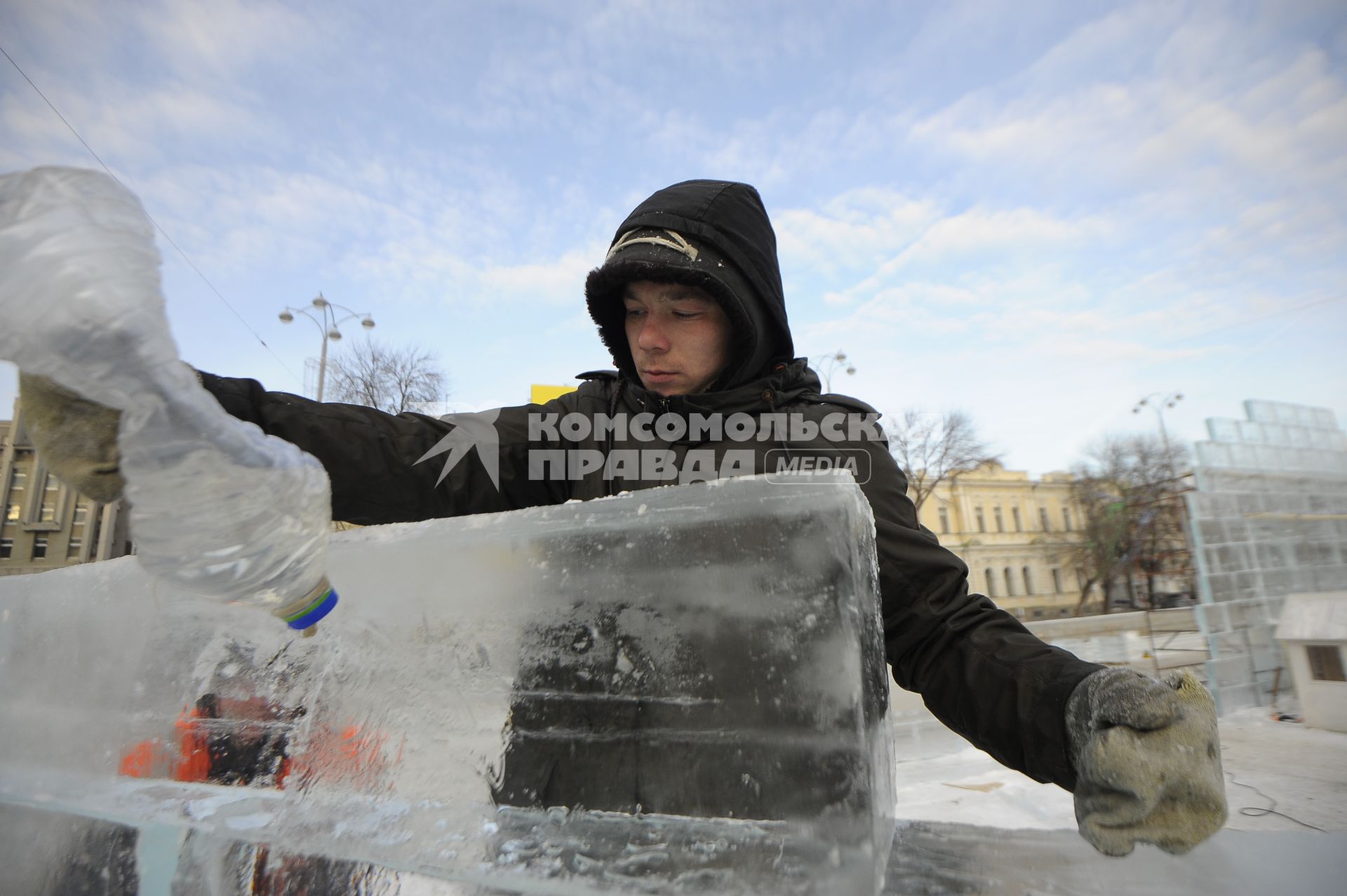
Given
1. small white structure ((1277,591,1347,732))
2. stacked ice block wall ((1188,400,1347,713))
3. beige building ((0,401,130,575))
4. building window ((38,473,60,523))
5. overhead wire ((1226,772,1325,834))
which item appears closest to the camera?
overhead wire ((1226,772,1325,834))

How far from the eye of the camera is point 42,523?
16250 millimetres

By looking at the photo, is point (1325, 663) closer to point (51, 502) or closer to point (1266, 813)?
point (1266, 813)

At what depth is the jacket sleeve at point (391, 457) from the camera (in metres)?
1.11

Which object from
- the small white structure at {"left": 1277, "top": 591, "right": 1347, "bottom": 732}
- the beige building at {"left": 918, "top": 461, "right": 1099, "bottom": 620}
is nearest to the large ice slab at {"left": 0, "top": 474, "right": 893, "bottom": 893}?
the small white structure at {"left": 1277, "top": 591, "right": 1347, "bottom": 732}

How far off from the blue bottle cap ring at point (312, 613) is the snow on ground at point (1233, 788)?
3.18m

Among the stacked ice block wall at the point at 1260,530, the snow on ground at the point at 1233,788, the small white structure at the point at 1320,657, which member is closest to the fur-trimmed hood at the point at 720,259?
the snow on ground at the point at 1233,788

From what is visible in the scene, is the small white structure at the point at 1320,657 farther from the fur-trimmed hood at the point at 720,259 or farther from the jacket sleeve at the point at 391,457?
the jacket sleeve at the point at 391,457

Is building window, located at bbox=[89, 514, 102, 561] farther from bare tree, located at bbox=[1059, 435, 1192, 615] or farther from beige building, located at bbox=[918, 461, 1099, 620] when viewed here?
beige building, located at bbox=[918, 461, 1099, 620]

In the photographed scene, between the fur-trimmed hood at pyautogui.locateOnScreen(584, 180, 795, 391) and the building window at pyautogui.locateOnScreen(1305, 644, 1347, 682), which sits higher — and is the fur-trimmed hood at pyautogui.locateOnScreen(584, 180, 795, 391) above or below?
above


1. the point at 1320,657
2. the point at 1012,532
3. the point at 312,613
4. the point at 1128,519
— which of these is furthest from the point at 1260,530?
the point at 1012,532

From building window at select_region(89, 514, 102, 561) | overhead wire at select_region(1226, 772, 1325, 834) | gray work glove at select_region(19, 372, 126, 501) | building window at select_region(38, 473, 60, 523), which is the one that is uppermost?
building window at select_region(38, 473, 60, 523)

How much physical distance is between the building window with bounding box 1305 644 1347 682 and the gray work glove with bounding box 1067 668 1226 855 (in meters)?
10.2

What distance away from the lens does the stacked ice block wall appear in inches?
384

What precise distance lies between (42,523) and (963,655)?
21.7 m
